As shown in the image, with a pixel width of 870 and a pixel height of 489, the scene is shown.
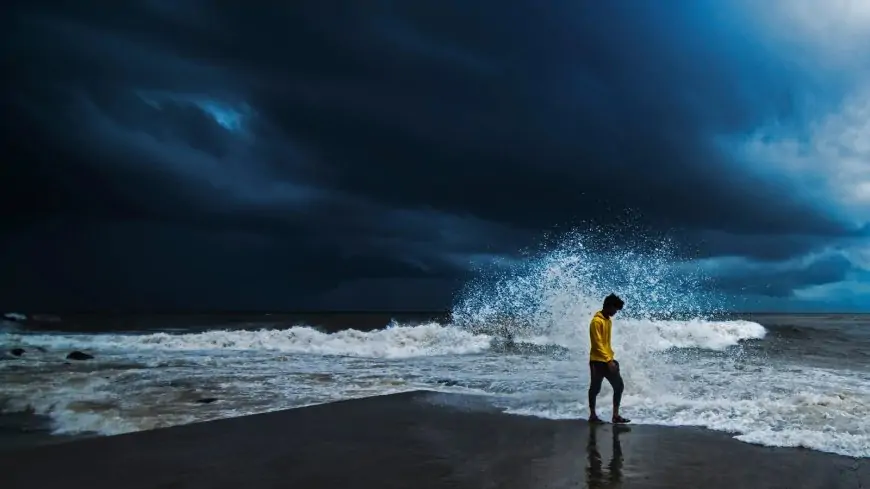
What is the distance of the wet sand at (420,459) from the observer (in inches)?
256

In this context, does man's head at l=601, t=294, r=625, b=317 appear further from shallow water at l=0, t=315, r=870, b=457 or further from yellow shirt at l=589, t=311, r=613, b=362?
shallow water at l=0, t=315, r=870, b=457

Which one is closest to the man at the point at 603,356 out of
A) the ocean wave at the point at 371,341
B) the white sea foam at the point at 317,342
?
the ocean wave at the point at 371,341

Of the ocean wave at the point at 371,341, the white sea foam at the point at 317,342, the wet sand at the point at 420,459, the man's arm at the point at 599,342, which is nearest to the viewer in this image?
the wet sand at the point at 420,459

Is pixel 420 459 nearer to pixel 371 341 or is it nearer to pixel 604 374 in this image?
pixel 604 374

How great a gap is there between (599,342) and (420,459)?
3.79 m

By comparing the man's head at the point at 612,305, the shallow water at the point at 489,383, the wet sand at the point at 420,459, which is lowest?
the wet sand at the point at 420,459

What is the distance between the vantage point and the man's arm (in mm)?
9719

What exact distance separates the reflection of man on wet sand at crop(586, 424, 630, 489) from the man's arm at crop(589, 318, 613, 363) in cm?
149

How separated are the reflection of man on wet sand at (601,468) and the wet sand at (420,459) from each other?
0.01 meters

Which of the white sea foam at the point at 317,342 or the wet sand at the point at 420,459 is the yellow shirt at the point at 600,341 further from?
the white sea foam at the point at 317,342

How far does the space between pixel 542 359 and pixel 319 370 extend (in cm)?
721

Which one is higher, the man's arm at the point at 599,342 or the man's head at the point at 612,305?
the man's head at the point at 612,305

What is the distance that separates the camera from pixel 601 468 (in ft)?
22.6

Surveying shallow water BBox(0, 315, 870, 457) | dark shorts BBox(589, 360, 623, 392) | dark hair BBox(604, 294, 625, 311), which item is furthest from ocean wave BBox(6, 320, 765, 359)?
dark hair BBox(604, 294, 625, 311)
